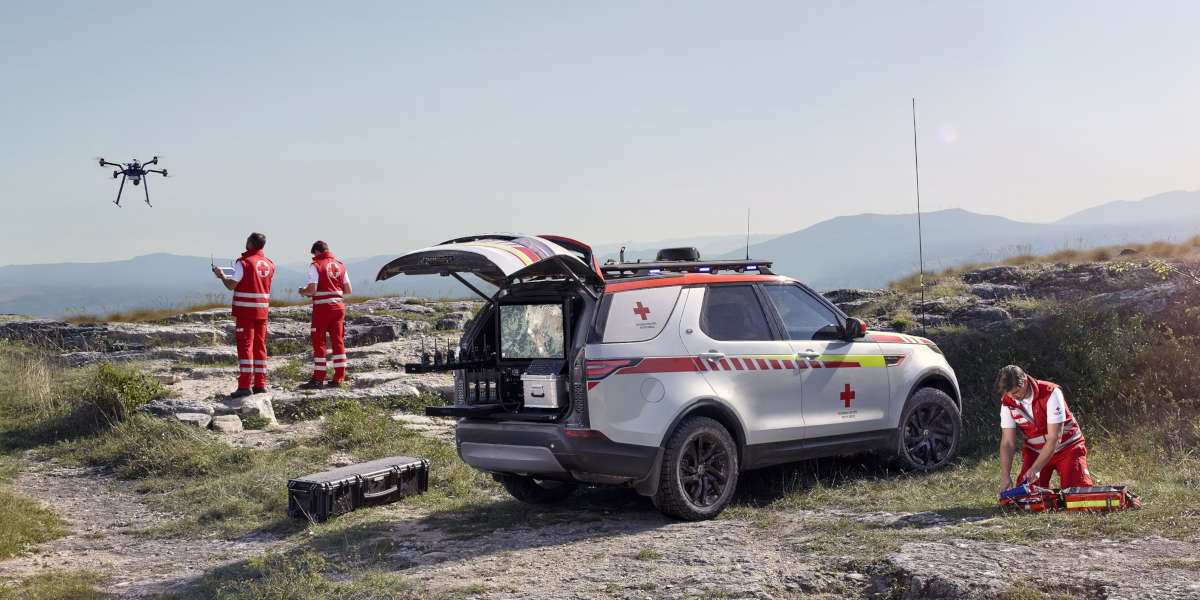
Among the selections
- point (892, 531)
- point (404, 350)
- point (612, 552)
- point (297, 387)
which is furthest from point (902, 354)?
point (404, 350)

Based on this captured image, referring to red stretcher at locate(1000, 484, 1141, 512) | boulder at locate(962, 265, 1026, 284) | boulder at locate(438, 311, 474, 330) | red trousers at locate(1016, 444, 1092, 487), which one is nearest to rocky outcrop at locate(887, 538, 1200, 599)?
red stretcher at locate(1000, 484, 1141, 512)

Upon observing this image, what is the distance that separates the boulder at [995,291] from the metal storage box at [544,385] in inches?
447

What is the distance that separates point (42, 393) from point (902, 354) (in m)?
10.3

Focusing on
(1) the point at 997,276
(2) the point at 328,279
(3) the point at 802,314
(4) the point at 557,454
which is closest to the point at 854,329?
(3) the point at 802,314

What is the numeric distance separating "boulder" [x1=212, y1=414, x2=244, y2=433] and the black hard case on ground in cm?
326

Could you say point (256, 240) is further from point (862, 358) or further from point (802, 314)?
point (862, 358)

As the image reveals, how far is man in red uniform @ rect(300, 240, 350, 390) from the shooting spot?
512 inches

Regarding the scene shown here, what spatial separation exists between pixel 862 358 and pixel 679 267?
5.82ft

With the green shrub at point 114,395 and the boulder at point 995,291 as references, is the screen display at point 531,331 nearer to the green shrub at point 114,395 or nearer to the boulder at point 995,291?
the green shrub at point 114,395

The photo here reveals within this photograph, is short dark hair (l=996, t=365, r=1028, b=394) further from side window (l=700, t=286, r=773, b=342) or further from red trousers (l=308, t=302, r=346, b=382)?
red trousers (l=308, t=302, r=346, b=382)

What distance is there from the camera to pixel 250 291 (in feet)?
39.9

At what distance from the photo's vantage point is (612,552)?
6.16 m

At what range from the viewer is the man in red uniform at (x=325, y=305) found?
512 inches

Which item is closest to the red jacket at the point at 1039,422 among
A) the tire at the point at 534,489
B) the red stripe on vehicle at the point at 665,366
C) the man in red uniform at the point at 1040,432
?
the man in red uniform at the point at 1040,432
